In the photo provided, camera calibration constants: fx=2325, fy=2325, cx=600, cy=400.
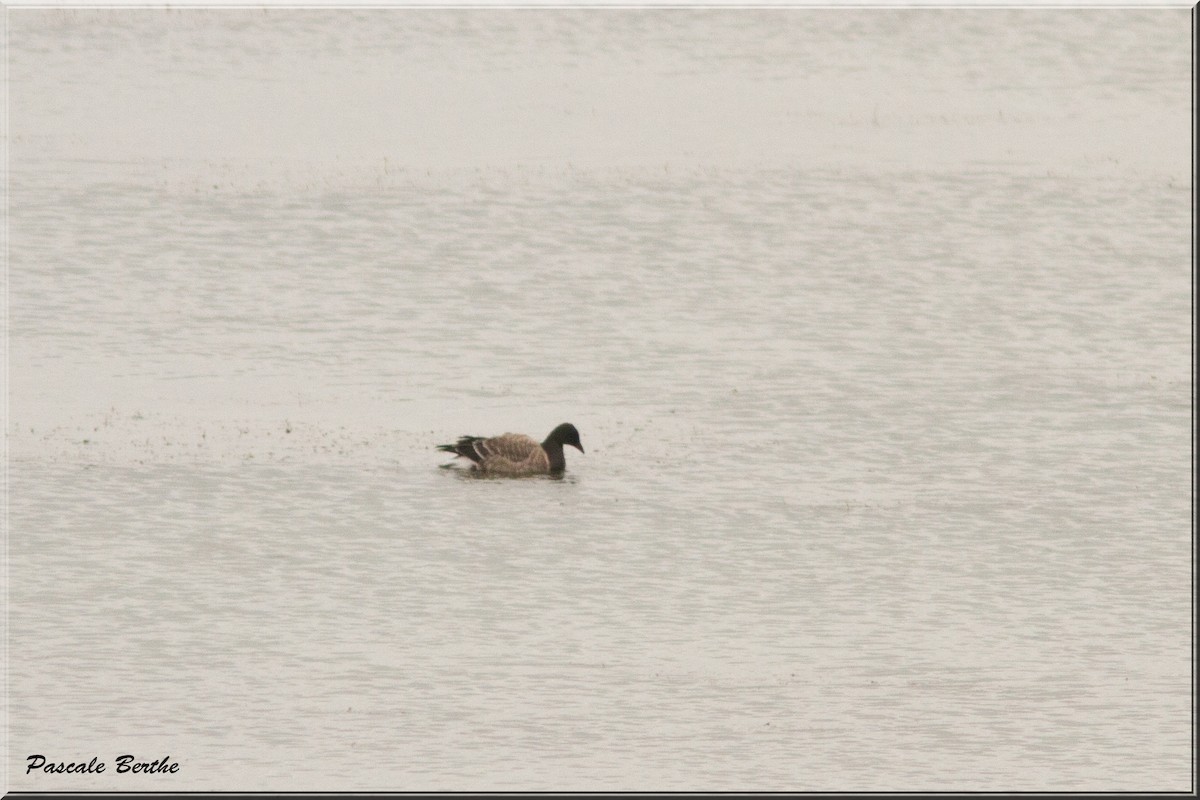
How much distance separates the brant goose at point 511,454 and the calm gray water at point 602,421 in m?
0.26

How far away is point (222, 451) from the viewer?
952 inches

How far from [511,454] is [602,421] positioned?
2.21 m

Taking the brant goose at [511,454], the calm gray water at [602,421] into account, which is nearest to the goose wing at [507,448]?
the brant goose at [511,454]

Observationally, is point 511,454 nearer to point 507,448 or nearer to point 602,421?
point 507,448

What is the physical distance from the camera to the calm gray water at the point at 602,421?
1681 cm

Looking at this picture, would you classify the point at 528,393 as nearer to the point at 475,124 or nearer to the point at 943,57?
the point at 475,124

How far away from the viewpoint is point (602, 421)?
2622 cm
